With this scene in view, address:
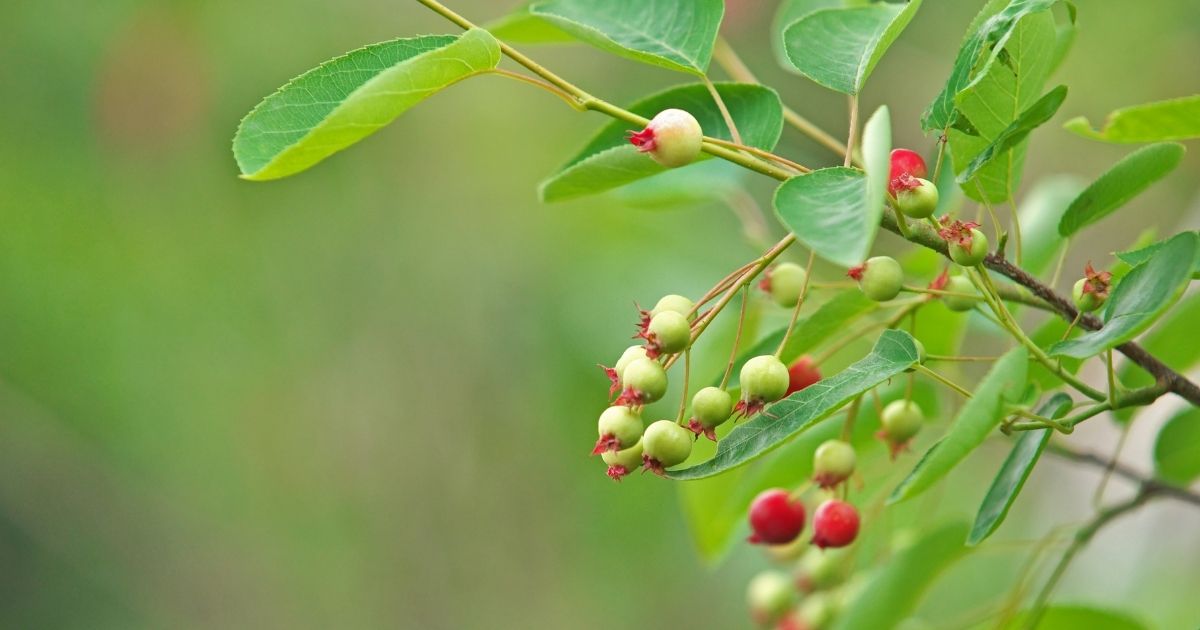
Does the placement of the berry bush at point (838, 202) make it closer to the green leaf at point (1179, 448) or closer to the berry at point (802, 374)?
the berry at point (802, 374)

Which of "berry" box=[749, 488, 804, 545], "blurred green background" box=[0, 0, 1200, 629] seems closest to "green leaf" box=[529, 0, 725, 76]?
"berry" box=[749, 488, 804, 545]

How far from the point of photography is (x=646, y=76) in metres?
3.82

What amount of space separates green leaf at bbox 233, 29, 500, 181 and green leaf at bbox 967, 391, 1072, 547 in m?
0.43

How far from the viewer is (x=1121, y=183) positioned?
0.81 metres

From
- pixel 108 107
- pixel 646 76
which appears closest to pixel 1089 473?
pixel 646 76

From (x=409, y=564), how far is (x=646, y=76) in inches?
79.6

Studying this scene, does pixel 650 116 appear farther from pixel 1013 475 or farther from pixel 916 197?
pixel 1013 475

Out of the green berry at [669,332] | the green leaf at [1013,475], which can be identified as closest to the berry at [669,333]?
the green berry at [669,332]

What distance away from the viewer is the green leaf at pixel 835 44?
2.51 feet

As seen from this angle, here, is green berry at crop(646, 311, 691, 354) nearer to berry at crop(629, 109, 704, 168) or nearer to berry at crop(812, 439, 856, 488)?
berry at crop(629, 109, 704, 168)

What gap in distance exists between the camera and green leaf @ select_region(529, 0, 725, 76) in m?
0.80

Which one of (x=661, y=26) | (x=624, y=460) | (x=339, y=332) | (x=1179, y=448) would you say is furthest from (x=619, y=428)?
(x=339, y=332)

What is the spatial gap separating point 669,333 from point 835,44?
25 centimetres

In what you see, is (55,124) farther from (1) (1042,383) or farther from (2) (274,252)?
(1) (1042,383)
